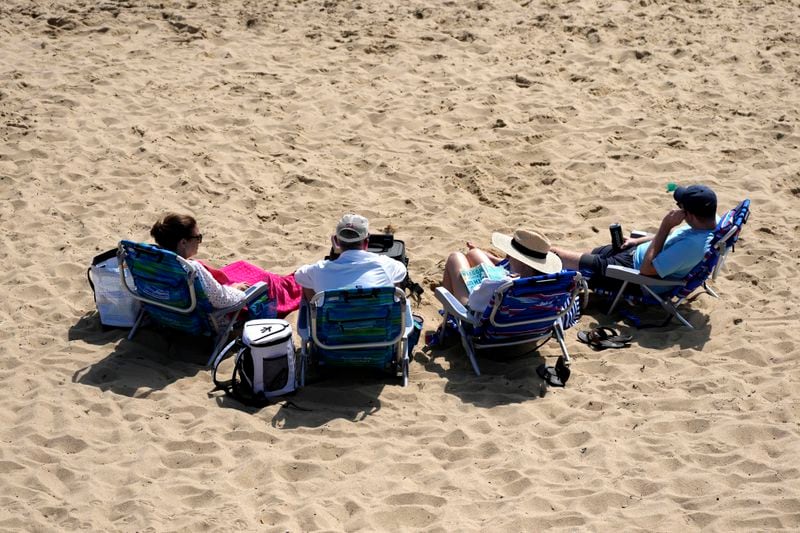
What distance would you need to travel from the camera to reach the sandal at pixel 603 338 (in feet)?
25.1

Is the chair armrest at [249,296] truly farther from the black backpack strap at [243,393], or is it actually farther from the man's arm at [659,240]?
the man's arm at [659,240]

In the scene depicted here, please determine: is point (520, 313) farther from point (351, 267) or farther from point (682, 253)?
point (682, 253)

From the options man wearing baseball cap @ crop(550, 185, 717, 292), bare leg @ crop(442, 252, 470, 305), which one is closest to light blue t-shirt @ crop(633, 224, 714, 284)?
man wearing baseball cap @ crop(550, 185, 717, 292)

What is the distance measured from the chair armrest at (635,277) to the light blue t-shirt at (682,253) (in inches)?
1.8

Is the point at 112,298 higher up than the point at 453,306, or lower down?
lower down

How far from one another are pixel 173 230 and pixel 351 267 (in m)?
1.27

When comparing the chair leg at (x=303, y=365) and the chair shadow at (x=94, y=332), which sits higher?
the chair leg at (x=303, y=365)

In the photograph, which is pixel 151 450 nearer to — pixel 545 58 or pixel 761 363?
pixel 761 363

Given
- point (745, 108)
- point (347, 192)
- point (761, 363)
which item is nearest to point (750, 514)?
point (761, 363)

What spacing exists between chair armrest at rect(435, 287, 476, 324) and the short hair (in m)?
1.80

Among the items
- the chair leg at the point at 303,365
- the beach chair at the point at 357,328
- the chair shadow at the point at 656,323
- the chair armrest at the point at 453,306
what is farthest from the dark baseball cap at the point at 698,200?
the chair leg at the point at 303,365

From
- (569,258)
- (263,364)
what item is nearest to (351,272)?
(263,364)

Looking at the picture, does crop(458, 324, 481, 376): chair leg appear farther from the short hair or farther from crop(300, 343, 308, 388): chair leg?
the short hair

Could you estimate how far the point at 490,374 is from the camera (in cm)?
732
